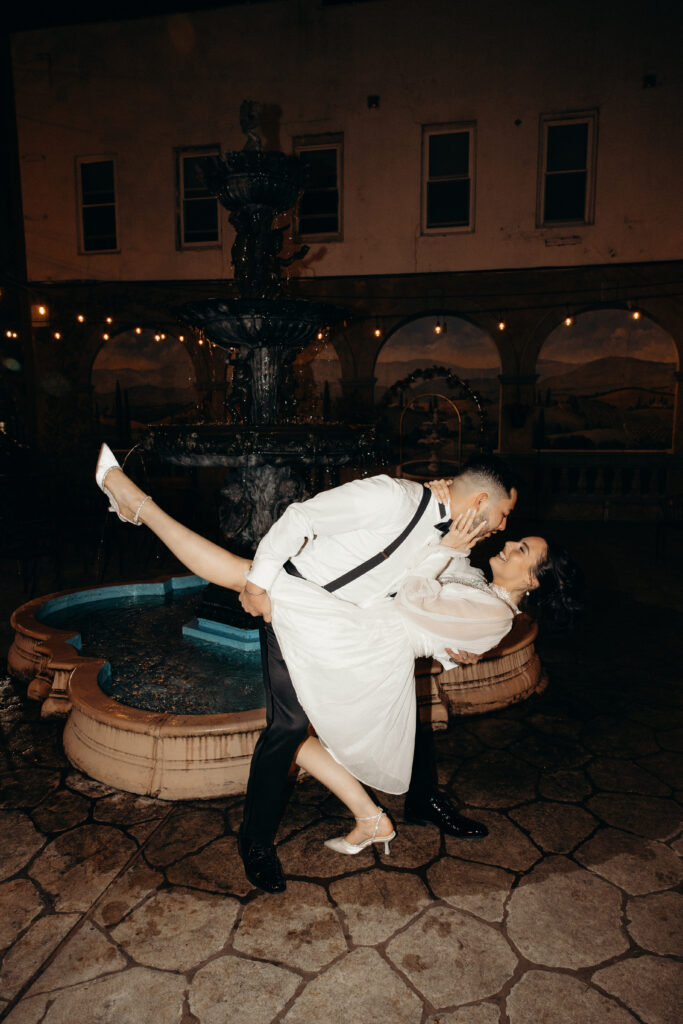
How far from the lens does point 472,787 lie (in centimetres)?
358

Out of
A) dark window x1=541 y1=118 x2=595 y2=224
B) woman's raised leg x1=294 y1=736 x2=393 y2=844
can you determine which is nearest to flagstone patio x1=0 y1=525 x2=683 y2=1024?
woman's raised leg x1=294 y1=736 x2=393 y2=844

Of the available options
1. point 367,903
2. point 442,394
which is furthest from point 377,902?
point 442,394

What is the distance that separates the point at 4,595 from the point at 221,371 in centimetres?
863

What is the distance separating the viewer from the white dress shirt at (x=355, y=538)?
249 cm

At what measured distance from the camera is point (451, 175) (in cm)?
1384

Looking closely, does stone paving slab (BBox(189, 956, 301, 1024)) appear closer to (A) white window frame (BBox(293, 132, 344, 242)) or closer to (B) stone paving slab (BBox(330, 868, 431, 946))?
(B) stone paving slab (BBox(330, 868, 431, 946))

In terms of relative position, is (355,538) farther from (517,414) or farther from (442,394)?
(442,394)

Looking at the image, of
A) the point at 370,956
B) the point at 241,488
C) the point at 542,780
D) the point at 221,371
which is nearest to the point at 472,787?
the point at 542,780

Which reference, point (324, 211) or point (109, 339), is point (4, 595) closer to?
point (109, 339)

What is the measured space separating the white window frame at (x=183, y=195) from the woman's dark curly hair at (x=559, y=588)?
46.3 feet

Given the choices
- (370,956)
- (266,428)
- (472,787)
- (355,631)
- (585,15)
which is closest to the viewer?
(370,956)

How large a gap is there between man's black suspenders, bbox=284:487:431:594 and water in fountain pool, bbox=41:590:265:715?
1.90 metres

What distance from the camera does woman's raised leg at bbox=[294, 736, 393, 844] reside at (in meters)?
2.82

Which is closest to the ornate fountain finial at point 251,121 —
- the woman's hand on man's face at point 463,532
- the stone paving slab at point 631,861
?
the woman's hand on man's face at point 463,532
